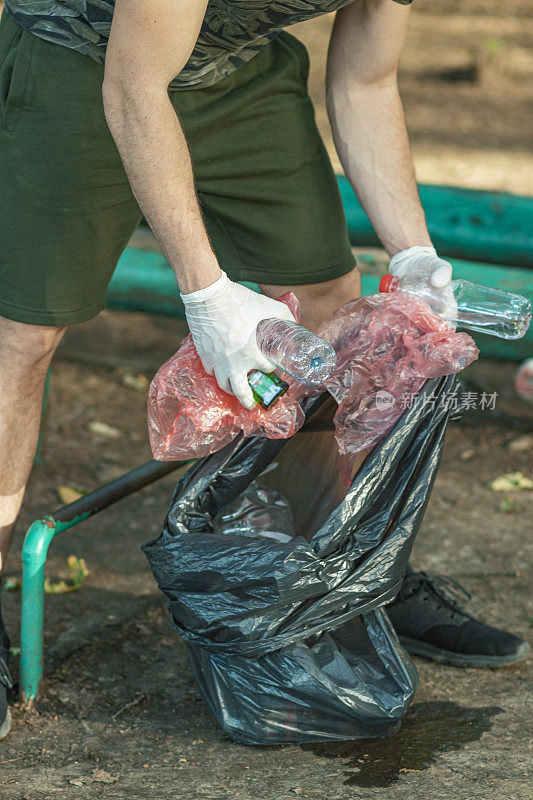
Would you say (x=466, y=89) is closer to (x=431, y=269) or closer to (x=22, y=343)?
(x=431, y=269)

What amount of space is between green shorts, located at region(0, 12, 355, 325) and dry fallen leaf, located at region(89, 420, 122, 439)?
1.50 m

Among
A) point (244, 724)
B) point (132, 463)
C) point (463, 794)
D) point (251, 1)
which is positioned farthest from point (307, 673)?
point (132, 463)

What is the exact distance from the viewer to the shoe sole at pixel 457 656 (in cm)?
211

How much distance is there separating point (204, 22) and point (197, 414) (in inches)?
28.3

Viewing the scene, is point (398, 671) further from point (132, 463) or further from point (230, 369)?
point (132, 463)

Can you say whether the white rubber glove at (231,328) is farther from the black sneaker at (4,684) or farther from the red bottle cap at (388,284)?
the black sneaker at (4,684)

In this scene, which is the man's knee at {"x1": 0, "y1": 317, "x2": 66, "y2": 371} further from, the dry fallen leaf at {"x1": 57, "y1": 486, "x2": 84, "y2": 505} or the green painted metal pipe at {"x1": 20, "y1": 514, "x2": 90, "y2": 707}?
the dry fallen leaf at {"x1": 57, "y1": 486, "x2": 84, "y2": 505}

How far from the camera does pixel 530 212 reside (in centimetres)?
342

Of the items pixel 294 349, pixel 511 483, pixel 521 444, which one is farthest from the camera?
pixel 521 444

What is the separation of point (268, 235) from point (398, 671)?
950mm

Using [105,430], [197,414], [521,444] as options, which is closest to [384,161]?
[197,414]

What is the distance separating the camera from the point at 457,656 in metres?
2.14

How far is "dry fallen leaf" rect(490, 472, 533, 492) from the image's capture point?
306 centimetres

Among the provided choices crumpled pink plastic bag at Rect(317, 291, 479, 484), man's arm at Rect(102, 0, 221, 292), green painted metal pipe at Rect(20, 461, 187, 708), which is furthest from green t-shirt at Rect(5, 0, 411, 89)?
green painted metal pipe at Rect(20, 461, 187, 708)
